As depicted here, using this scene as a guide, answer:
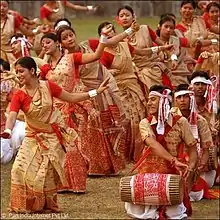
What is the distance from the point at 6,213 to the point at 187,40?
3.77 metres

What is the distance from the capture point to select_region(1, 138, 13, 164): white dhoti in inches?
326

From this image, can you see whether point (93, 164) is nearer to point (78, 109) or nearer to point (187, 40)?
point (78, 109)

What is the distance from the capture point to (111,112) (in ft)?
25.5

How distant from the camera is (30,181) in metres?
6.32

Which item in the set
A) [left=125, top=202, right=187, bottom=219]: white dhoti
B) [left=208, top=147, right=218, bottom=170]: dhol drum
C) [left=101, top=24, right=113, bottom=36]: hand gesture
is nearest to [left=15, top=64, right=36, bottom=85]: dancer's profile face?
[left=101, top=24, right=113, bottom=36]: hand gesture

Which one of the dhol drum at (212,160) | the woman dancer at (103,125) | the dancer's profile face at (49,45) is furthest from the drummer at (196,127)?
the dancer's profile face at (49,45)

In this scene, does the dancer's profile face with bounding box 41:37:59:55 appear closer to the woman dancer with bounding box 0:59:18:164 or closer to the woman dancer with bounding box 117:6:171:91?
the woman dancer with bounding box 0:59:18:164

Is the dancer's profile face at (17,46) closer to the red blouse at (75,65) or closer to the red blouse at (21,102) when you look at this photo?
the red blouse at (75,65)

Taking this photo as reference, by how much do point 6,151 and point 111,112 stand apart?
1.09m

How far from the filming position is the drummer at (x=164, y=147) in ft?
19.8

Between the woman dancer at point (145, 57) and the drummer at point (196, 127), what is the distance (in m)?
1.61

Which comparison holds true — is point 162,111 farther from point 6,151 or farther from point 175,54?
point 175,54

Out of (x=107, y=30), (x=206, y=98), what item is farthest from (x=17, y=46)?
(x=206, y=98)

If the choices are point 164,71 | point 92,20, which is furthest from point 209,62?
point 92,20
